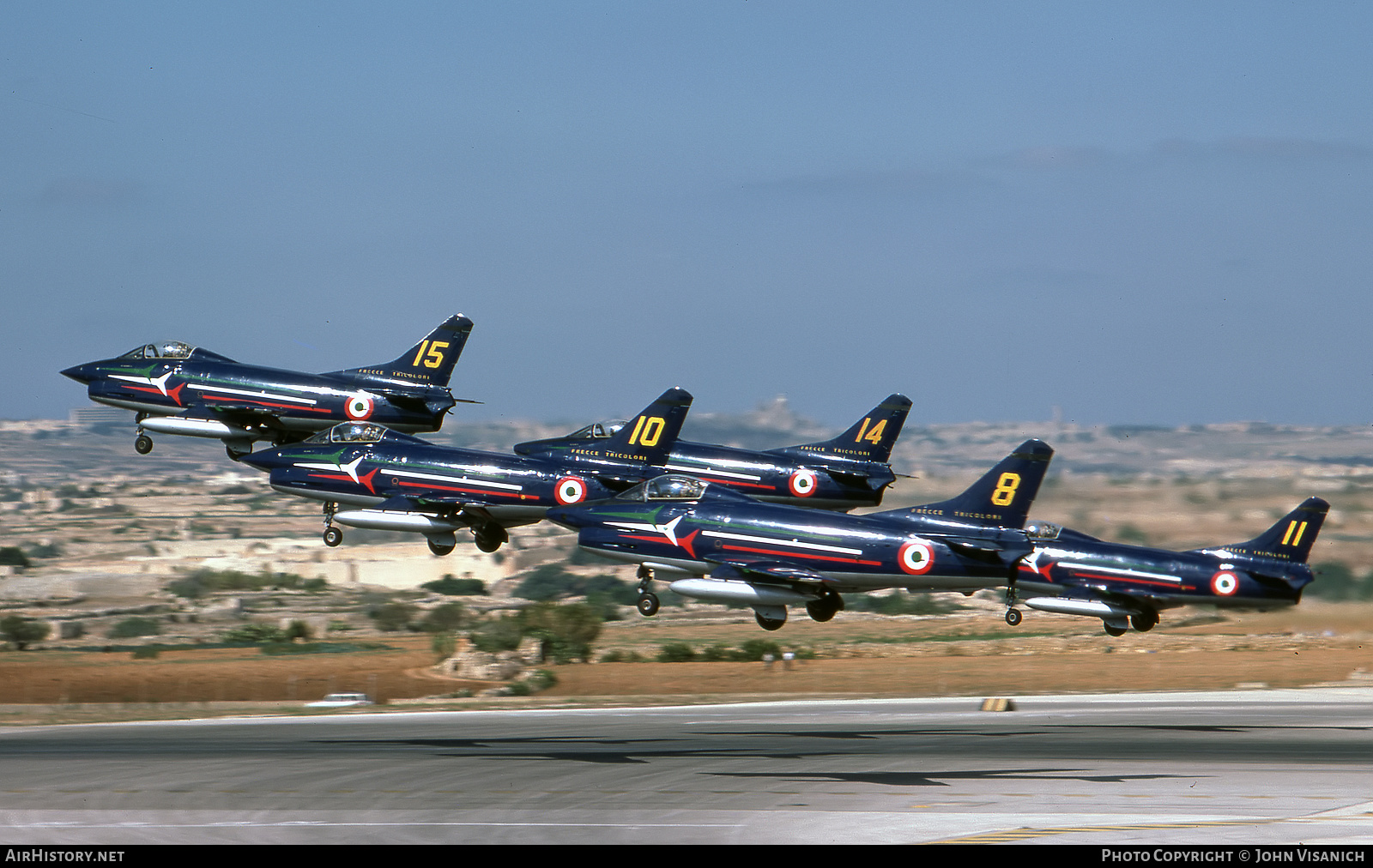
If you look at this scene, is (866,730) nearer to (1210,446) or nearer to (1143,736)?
(1143,736)

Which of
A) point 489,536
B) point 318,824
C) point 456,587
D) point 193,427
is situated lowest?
point 456,587

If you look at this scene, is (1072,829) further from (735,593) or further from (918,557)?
(735,593)

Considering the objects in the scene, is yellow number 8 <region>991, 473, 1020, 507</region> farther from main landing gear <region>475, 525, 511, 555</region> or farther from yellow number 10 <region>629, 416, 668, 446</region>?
main landing gear <region>475, 525, 511, 555</region>

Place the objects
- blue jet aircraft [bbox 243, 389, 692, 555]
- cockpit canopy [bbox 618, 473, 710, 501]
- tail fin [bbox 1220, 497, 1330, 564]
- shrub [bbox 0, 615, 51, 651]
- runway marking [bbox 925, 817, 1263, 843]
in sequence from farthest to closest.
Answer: shrub [bbox 0, 615, 51, 651]
tail fin [bbox 1220, 497, 1330, 564]
blue jet aircraft [bbox 243, 389, 692, 555]
cockpit canopy [bbox 618, 473, 710, 501]
runway marking [bbox 925, 817, 1263, 843]

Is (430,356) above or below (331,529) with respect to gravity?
above

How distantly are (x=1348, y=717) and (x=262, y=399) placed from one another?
3695 cm


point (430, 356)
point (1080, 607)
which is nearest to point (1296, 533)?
point (1080, 607)

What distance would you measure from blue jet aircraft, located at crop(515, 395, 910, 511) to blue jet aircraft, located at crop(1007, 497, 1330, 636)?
259 inches

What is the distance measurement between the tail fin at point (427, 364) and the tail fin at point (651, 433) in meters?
5.67

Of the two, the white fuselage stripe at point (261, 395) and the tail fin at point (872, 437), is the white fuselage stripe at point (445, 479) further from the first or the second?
the tail fin at point (872, 437)

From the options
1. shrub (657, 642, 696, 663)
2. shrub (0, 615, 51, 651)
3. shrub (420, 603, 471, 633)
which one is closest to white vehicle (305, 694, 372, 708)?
shrub (657, 642, 696, 663)

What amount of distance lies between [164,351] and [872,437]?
26.2 metres

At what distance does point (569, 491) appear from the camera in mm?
56250

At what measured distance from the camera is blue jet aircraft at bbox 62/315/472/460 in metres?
58.0
